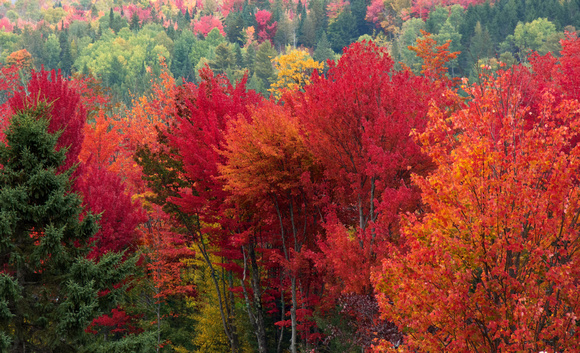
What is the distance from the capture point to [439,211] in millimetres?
8992

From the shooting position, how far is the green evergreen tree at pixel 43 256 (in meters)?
10.6

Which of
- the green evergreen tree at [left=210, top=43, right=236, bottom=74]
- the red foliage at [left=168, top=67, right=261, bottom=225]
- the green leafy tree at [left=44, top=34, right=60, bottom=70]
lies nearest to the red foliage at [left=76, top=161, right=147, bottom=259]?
the red foliage at [left=168, top=67, right=261, bottom=225]

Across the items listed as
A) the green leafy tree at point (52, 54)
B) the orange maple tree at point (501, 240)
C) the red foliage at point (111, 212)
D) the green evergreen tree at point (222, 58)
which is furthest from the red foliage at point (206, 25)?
the orange maple tree at point (501, 240)

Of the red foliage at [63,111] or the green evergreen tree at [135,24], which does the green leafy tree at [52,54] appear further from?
the red foliage at [63,111]

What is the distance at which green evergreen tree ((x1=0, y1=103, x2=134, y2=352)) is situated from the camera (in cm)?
1058

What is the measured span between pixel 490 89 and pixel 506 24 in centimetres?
11313

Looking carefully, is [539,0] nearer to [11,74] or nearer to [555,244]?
[11,74]

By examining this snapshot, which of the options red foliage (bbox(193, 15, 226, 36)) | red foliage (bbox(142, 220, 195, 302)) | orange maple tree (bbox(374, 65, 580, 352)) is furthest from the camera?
A: red foliage (bbox(193, 15, 226, 36))

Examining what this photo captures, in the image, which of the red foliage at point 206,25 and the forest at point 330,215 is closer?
the forest at point 330,215

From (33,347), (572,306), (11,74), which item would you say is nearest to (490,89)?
A: (572,306)

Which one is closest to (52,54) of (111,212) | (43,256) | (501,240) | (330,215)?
(111,212)

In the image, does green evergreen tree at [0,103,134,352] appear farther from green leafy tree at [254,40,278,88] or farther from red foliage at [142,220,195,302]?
green leafy tree at [254,40,278,88]

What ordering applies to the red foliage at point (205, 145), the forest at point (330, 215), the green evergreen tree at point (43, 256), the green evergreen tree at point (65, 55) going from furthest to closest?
the green evergreen tree at point (65, 55)
the red foliage at point (205, 145)
the green evergreen tree at point (43, 256)
the forest at point (330, 215)

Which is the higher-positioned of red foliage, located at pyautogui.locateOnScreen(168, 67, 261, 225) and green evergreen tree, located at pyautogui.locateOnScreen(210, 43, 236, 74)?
red foliage, located at pyautogui.locateOnScreen(168, 67, 261, 225)
